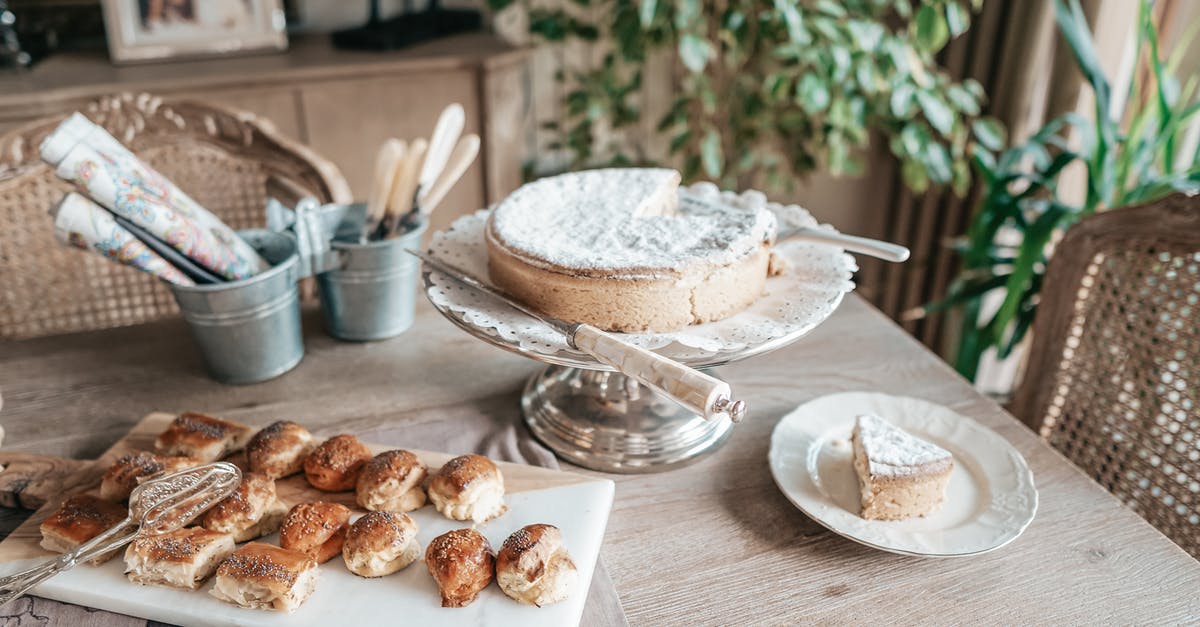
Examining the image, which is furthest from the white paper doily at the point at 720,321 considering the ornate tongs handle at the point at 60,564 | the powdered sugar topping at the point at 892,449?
the ornate tongs handle at the point at 60,564

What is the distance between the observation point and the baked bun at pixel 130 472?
78cm

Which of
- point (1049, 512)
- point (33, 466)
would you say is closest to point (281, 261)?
point (33, 466)

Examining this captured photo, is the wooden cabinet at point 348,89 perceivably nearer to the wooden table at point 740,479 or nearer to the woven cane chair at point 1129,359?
the wooden table at point 740,479

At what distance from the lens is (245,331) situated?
99cm

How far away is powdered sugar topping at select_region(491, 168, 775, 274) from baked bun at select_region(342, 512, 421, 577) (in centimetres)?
32

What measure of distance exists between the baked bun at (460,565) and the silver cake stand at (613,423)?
22 cm

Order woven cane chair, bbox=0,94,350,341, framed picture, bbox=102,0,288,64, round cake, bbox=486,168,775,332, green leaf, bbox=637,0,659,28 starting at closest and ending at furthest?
1. round cake, bbox=486,168,775,332
2. woven cane chair, bbox=0,94,350,341
3. green leaf, bbox=637,0,659,28
4. framed picture, bbox=102,0,288,64

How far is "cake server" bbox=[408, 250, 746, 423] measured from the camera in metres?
0.67

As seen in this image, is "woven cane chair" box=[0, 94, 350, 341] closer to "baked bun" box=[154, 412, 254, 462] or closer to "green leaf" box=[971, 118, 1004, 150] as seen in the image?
"baked bun" box=[154, 412, 254, 462]

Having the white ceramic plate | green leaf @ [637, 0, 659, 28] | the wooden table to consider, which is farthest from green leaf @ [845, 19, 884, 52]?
the white ceramic plate

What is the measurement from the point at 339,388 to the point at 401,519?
0.38 meters

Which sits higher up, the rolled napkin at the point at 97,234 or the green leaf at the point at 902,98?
the green leaf at the point at 902,98

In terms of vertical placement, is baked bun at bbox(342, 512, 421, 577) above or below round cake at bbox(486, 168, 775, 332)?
below

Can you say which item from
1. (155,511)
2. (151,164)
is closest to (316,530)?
(155,511)
